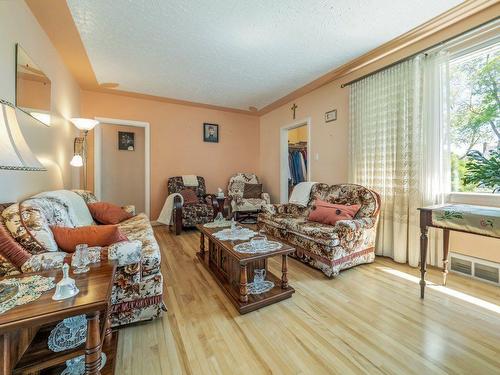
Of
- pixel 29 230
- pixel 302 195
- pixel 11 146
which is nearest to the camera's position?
pixel 11 146

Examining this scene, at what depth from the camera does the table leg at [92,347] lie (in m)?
0.87

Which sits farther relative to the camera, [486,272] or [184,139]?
[184,139]

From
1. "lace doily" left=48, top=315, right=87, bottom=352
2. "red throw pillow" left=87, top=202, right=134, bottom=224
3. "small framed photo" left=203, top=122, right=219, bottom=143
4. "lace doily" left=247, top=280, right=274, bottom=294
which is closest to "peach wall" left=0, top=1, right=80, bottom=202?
"red throw pillow" left=87, top=202, right=134, bottom=224

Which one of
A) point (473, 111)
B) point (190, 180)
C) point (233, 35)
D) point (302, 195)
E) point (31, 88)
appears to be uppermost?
point (233, 35)

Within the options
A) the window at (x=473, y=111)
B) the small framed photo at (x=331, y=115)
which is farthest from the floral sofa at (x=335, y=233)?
the small framed photo at (x=331, y=115)

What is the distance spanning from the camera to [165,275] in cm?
227

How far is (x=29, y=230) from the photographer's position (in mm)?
1259


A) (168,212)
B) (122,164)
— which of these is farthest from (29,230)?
(122,164)

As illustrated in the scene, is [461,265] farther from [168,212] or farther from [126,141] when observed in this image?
[126,141]

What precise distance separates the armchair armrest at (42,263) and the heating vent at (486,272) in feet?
10.7

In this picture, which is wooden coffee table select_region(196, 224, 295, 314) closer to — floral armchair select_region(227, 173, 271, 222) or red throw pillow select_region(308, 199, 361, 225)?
red throw pillow select_region(308, 199, 361, 225)


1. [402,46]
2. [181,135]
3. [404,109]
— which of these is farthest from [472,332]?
[181,135]

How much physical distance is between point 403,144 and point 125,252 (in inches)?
111

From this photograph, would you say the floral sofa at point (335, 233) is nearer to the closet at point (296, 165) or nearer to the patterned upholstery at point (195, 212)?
the patterned upholstery at point (195, 212)
